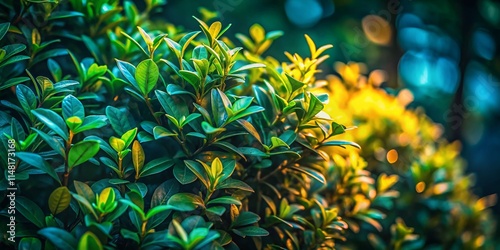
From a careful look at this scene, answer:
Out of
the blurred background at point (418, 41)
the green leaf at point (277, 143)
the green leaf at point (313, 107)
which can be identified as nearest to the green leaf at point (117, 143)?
the green leaf at point (277, 143)

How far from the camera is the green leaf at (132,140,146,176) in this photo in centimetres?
101

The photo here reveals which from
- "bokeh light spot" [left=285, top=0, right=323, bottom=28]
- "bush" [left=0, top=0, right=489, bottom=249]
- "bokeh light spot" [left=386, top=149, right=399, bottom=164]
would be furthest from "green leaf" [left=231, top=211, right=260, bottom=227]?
"bokeh light spot" [left=285, top=0, right=323, bottom=28]

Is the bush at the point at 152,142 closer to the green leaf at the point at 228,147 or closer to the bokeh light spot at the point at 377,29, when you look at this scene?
the green leaf at the point at 228,147

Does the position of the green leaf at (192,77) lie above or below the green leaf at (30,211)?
above

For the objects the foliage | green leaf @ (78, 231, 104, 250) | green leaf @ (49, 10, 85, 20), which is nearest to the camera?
green leaf @ (78, 231, 104, 250)

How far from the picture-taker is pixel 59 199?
979 millimetres

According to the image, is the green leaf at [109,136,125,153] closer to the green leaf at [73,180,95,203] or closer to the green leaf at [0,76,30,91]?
the green leaf at [73,180,95,203]

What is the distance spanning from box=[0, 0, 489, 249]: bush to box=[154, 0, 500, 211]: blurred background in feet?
4.03

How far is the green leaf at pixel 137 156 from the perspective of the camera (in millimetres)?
1007

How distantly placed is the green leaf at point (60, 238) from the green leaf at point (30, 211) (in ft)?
0.45

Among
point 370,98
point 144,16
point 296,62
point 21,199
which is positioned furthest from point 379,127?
point 21,199

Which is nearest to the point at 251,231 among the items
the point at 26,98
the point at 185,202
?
the point at 185,202

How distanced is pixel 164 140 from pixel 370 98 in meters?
1.17

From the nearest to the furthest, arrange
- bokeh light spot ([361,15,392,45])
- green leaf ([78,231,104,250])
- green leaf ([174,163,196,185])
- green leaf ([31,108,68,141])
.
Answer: green leaf ([78,231,104,250]) < green leaf ([31,108,68,141]) < green leaf ([174,163,196,185]) < bokeh light spot ([361,15,392,45])
